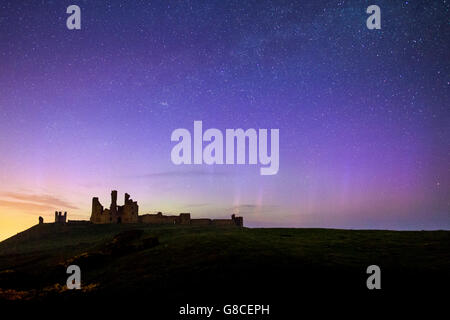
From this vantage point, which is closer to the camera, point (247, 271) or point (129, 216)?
point (247, 271)

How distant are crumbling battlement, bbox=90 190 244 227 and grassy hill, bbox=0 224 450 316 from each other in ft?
181

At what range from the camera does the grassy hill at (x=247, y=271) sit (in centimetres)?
1839

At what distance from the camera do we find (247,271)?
850 inches

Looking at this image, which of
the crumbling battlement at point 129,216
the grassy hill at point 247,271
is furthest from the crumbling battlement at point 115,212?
the grassy hill at point 247,271

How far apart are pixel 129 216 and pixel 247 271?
81459 mm

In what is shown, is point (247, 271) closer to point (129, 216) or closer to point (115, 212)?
point (129, 216)

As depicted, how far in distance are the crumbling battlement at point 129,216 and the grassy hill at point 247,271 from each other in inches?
2170

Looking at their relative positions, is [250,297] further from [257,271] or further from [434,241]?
[434,241]

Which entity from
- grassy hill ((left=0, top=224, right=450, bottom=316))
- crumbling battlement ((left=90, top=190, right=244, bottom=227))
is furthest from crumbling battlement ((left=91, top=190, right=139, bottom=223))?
grassy hill ((left=0, top=224, right=450, bottom=316))

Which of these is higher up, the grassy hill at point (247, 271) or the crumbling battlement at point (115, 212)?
the grassy hill at point (247, 271)

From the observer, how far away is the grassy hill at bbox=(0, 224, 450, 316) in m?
18.4

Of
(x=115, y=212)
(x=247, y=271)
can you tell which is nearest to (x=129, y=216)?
(x=115, y=212)

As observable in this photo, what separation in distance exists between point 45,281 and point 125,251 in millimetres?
7555

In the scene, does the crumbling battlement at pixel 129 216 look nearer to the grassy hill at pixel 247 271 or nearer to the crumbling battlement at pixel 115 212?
the crumbling battlement at pixel 115 212
